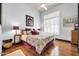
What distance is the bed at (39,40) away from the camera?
1.88 m

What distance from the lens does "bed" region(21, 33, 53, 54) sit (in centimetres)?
188

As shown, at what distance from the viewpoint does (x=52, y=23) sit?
6.60 feet

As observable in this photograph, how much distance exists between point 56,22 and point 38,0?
0.56m

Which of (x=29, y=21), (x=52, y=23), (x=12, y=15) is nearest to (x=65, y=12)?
(x=52, y=23)

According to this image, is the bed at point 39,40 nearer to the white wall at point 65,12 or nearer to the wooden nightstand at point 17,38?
the wooden nightstand at point 17,38

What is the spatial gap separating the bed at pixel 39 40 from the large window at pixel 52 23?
10 centimetres

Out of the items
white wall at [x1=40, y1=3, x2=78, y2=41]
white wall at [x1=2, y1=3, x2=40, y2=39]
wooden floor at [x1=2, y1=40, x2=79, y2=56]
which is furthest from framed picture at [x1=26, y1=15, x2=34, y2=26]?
wooden floor at [x1=2, y1=40, x2=79, y2=56]

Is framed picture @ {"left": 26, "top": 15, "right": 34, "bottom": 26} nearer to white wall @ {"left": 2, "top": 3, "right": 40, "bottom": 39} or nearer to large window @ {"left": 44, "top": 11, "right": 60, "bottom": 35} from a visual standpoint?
white wall @ {"left": 2, "top": 3, "right": 40, "bottom": 39}

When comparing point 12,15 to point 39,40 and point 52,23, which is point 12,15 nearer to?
point 39,40

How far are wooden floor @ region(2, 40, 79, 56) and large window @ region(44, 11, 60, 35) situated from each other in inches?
9.8

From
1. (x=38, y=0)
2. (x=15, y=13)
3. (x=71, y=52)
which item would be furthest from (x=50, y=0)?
(x=71, y=52)

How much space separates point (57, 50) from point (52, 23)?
1.78 ft

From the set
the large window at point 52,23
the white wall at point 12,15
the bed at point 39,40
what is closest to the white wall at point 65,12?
the large window at point 52,23

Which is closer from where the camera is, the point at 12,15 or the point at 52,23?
the point at 12,15
